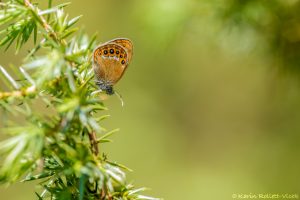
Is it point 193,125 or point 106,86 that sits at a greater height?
point 193,125

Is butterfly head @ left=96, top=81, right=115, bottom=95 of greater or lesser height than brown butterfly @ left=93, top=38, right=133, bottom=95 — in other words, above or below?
below

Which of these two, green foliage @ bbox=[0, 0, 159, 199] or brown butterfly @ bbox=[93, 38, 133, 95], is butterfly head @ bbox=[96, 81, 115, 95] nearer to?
brown butterfly @ bbox=[93, 38, 133, 95]

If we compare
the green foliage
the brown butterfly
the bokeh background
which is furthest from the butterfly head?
the bokeh background

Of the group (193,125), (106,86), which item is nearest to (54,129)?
(106,86)

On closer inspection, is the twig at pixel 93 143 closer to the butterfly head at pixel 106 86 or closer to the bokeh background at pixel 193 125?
the butterfly head at pixel 106 86

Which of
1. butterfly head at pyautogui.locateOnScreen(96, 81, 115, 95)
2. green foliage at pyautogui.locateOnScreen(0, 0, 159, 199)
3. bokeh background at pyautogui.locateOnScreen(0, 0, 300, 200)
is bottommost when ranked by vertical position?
green foliage at pyautogui.locateOnScreen(0, 0, 159, 199)

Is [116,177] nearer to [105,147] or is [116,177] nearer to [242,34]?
[242,34]

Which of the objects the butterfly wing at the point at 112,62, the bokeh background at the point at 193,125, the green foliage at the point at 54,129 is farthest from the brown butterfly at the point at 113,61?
the bokeh background at the point at 193,125

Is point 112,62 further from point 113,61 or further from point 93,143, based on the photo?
point 93,143
